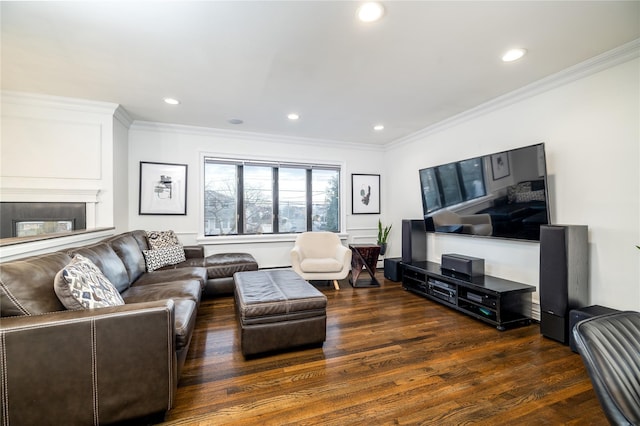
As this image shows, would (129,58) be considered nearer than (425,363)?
No

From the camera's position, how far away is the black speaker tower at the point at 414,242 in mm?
4238

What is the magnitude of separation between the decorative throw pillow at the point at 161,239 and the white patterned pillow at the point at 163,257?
0.45ft

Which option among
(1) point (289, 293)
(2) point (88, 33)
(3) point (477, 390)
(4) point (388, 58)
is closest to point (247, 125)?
(2) point (88, 33)

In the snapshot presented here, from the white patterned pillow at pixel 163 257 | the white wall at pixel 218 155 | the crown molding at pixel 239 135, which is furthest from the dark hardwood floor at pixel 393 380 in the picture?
the crown molding at pixel 239 135

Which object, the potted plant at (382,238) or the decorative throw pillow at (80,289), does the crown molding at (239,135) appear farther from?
the decorative throw pillow at (80,289)

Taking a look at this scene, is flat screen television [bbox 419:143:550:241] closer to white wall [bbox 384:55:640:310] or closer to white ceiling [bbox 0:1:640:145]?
white wall [bbox 384:55:640:310]

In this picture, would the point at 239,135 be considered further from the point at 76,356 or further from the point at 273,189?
the point at 76,356

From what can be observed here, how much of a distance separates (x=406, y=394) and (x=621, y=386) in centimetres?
113

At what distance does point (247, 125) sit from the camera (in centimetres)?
427

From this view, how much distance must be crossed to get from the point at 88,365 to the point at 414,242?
3.93 metres

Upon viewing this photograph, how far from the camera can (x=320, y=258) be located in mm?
4504

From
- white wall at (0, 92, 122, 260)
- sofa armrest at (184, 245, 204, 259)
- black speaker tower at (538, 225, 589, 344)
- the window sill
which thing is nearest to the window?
the window sill

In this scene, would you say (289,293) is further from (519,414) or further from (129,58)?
(129,58)

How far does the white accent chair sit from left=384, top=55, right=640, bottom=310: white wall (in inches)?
74.4
